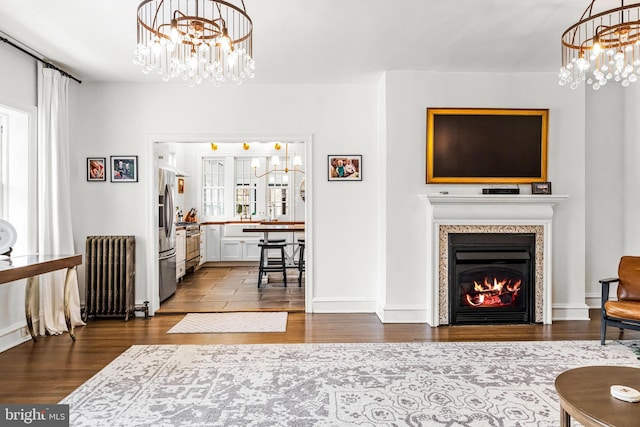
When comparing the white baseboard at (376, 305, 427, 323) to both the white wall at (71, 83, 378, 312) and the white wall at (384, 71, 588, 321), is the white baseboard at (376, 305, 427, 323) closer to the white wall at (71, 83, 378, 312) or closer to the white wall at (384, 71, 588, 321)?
the white wall at (384, 71, 588, 321)

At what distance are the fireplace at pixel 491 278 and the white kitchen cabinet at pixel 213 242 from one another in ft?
19.3

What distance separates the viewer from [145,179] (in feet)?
15.9

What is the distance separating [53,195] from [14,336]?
1.36 meters

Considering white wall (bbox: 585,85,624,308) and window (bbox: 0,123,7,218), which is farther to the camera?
white wall (bbox: 585,85,624,308)

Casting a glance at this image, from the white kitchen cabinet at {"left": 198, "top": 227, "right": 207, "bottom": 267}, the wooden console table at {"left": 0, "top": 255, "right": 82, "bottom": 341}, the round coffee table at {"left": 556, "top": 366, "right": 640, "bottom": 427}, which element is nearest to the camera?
the round coffee table at {"left": 556, "top": 366, "right": 640, "bottom": 427}

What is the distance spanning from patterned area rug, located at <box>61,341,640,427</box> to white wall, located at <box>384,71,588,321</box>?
934 millimetres

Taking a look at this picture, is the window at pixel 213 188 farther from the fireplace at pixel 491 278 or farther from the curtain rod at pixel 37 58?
the fireplace at pixel 491 278

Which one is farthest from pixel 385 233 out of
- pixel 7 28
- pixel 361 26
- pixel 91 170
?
pixel 7 28

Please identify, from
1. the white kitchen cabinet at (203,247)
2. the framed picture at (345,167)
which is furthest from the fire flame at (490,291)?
the white kitchen cabinet at (203,247)

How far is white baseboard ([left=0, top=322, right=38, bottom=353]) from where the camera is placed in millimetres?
3662

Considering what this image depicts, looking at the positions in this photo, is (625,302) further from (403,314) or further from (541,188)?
(403,314)

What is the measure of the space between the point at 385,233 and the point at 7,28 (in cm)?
389

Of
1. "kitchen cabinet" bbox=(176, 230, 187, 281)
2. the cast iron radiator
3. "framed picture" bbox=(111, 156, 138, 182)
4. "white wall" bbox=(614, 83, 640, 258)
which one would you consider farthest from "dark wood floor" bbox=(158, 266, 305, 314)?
"white wall" bbox=(614, 83, 640, 258)

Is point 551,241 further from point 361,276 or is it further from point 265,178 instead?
point 265,178
